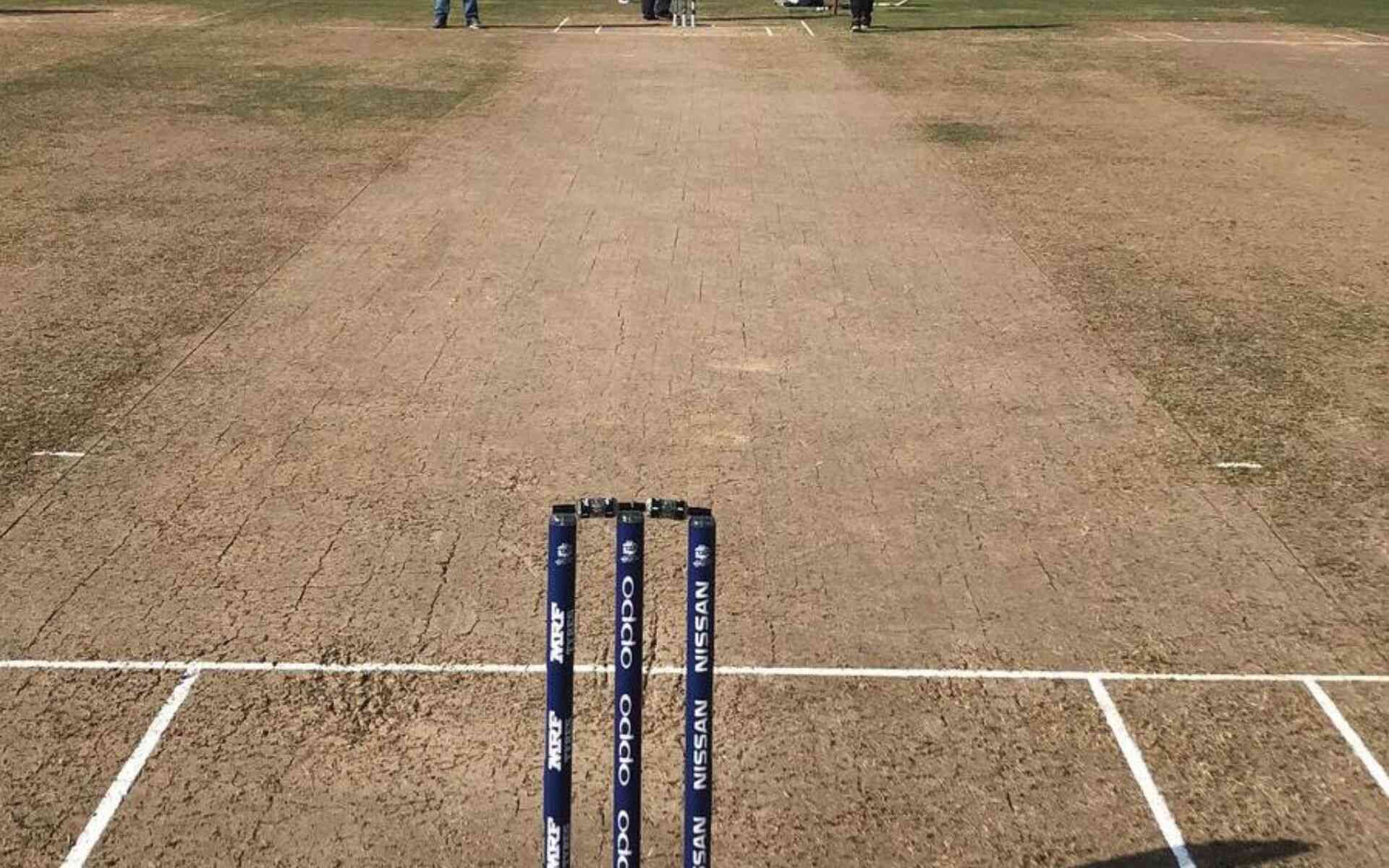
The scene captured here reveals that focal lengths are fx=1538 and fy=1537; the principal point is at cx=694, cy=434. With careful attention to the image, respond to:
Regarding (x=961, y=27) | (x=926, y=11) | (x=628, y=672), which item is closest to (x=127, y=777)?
(x=628, y=672)

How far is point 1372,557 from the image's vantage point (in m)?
12.0

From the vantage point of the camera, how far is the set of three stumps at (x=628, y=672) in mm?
5898

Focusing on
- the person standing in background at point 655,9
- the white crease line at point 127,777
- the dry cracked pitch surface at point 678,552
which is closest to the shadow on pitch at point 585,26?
the person standing in background at point 655,9

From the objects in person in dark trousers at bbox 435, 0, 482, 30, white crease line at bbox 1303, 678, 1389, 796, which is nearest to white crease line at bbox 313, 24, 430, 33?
person in dark trousers at bbox 435, 0, 482, 30

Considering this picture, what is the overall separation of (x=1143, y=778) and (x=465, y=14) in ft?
136

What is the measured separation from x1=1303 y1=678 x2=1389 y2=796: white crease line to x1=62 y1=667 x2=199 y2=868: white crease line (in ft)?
23.9

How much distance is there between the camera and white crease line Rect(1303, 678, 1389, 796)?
9.17 metres

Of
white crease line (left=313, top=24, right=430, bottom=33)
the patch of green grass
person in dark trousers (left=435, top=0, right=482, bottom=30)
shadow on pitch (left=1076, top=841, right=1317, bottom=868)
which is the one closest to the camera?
shadow on pitch (left=1076, top=841, right=1317, bottom=868)

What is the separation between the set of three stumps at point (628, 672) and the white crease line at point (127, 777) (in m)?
3.28

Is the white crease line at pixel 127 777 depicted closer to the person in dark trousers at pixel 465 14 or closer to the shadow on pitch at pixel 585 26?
the person in dark trousers at pixel 465 14

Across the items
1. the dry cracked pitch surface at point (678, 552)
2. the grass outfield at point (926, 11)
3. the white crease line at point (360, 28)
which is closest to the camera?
the dry cracked pitch surface at point (678, 552)

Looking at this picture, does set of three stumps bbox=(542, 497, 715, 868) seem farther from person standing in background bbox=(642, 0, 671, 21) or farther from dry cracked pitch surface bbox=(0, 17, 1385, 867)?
person standing in background bbox=(642, 0, 671, 21)

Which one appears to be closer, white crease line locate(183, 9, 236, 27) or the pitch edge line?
→ the pitch edge line

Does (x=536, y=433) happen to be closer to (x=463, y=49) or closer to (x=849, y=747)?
(x=849, y=747)
